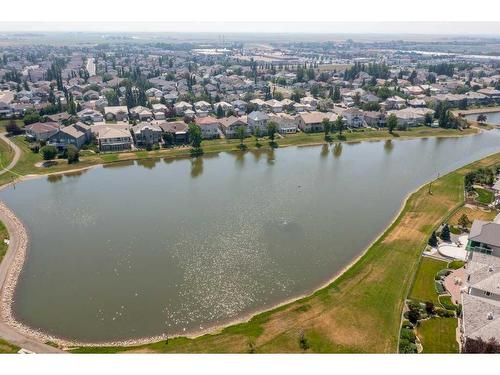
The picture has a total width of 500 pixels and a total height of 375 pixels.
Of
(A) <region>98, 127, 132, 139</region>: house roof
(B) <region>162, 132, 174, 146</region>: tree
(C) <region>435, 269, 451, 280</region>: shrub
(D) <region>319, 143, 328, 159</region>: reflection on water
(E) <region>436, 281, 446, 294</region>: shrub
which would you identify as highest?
(A) <region>98, 127, 132, 139</region>: house roof

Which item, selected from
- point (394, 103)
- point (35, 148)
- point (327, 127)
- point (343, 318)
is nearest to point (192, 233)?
point (343, 318)

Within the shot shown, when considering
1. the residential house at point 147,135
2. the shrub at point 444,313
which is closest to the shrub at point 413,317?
the shrub at point 444,313

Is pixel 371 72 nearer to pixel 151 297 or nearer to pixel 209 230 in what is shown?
pixel 209 230

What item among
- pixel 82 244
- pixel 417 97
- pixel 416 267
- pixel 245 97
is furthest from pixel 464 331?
pixel 417 97

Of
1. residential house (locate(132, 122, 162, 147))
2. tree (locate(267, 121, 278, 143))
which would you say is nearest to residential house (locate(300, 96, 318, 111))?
tree (locate(267, 121, 278, 143))

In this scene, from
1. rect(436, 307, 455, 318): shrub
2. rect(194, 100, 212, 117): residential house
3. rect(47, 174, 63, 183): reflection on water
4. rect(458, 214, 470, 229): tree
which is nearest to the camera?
rect(436, 307, 455, 318): shrub

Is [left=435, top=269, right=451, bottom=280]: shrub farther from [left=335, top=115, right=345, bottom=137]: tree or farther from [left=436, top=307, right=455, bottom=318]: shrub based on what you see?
[left=335, top=115, right=345, bottom=137]: tree

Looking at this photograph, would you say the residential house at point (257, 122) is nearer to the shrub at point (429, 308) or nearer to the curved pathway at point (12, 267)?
the curved pathway at point (12, 267)
